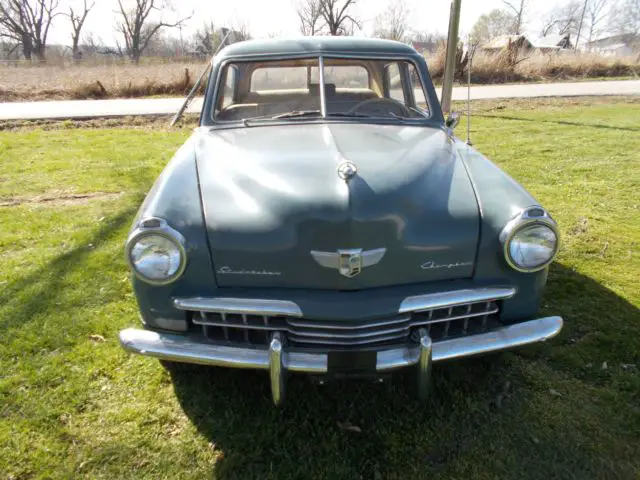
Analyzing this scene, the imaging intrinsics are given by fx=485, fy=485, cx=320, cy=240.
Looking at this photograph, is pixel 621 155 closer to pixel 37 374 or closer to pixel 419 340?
pixel 419 340

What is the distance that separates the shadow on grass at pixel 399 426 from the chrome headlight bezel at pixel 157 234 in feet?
2.58

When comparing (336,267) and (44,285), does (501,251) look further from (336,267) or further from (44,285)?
(44,285)

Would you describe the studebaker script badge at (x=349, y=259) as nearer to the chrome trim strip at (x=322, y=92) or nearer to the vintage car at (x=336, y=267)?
the vintage car at (x=336, y=267)

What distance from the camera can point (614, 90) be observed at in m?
15.8

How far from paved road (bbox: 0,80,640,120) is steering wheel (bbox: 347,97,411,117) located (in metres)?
9.26

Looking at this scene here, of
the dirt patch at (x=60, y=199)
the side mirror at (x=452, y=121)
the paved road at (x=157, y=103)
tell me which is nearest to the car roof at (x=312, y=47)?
the side mirror at (x=452, y=121)

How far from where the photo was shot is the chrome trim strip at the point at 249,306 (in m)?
2.01

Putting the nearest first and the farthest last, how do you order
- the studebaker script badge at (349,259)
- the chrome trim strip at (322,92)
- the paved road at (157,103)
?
the studebaker script badge at (349,259)
the chrome trim strip at (322,92)
the paved road at (157,103)

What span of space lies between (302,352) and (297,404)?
54 cm

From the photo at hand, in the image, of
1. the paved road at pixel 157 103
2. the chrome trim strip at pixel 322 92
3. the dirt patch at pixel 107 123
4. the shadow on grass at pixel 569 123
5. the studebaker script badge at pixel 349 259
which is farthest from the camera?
the paved road at pixel 157 103

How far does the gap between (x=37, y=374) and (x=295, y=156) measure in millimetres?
1873

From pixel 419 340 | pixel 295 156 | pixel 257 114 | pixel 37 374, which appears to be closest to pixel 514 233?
pixel 419 340

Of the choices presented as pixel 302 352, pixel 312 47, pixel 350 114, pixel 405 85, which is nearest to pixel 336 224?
pixel 302 352

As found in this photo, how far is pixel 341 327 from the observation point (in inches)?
80.3
